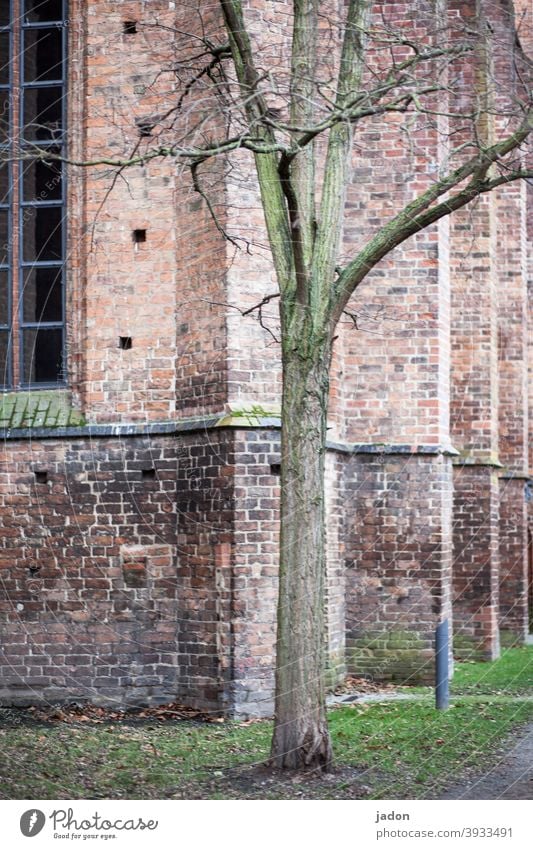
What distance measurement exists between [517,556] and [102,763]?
10471mm

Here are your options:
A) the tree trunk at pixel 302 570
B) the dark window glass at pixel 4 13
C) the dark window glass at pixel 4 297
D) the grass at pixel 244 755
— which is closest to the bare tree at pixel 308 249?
the tree trunk at pixel 302 570

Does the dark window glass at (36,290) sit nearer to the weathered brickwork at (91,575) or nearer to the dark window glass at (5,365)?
the dark window glass at (5,365)

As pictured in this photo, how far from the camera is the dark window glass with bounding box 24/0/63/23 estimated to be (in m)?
12.8

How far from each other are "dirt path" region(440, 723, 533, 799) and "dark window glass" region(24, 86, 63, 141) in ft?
23.6

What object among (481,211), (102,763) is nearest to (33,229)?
(481,211)

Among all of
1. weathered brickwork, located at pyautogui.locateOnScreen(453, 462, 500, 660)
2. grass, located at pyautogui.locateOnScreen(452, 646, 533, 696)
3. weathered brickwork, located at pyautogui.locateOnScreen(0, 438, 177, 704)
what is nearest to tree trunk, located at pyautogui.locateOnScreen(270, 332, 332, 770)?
weathered brickwork, located at pyautogui.locateOnScreen(0, 438, 177, 704)

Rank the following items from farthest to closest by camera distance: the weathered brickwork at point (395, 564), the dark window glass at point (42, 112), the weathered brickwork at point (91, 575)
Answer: the weathered brickwork at point (395, 564) → the dark window glass at point (42, 112) → the weathered brickwork at point (91, 575)

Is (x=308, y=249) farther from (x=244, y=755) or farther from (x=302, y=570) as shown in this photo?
(x=244, y=755)

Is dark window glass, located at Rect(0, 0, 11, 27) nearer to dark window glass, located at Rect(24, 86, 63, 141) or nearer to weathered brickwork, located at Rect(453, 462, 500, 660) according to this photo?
dark window glass, located at Rect(24, 86, 63, 141)

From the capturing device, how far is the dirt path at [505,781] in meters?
8.12

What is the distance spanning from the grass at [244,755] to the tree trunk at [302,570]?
27cm

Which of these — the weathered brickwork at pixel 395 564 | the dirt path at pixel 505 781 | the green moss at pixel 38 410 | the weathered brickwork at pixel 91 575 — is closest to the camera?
the dirt path at pixel 505 781

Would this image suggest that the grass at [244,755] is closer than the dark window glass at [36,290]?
Yes

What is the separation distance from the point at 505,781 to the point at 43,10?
9312mm
